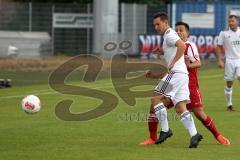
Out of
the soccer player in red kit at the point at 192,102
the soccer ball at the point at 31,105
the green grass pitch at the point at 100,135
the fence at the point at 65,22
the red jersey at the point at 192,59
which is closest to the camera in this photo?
the green grass pitch at the point at 100,135

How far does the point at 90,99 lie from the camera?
22.8 metres

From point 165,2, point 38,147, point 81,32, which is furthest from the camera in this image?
point 165,2

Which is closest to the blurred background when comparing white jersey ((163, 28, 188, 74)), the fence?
the fence

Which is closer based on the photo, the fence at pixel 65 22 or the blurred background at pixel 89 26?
the blurred background at pixel 89 26

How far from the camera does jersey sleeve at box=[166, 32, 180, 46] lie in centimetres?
1363

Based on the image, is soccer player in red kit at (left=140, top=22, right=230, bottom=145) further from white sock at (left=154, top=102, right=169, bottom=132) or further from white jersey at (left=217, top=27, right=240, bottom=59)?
white jersey at (left=217, top=27, right=240, bottom=59)

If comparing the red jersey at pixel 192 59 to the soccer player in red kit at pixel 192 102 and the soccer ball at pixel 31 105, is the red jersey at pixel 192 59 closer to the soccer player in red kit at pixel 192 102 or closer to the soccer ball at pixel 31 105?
the soccer player in red kit at pixel 192 102

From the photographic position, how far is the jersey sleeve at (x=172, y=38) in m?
13.6

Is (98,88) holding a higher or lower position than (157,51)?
lower

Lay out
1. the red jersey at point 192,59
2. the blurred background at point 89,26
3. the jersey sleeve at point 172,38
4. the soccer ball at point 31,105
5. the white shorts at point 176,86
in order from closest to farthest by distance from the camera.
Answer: the jersey sleeve at point 172,38 < the white shorts at point 176,86 < the red jersey at point 192,59 < the soccer ball at point 31,105 < the blurred background at point 89,26

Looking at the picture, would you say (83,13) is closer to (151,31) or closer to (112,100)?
(151,31)

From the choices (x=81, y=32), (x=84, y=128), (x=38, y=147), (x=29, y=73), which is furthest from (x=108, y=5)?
(x=38, y=147)

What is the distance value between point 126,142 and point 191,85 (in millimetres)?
1475

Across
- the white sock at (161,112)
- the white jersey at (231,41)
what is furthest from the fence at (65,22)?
the white sock at (161,112)
